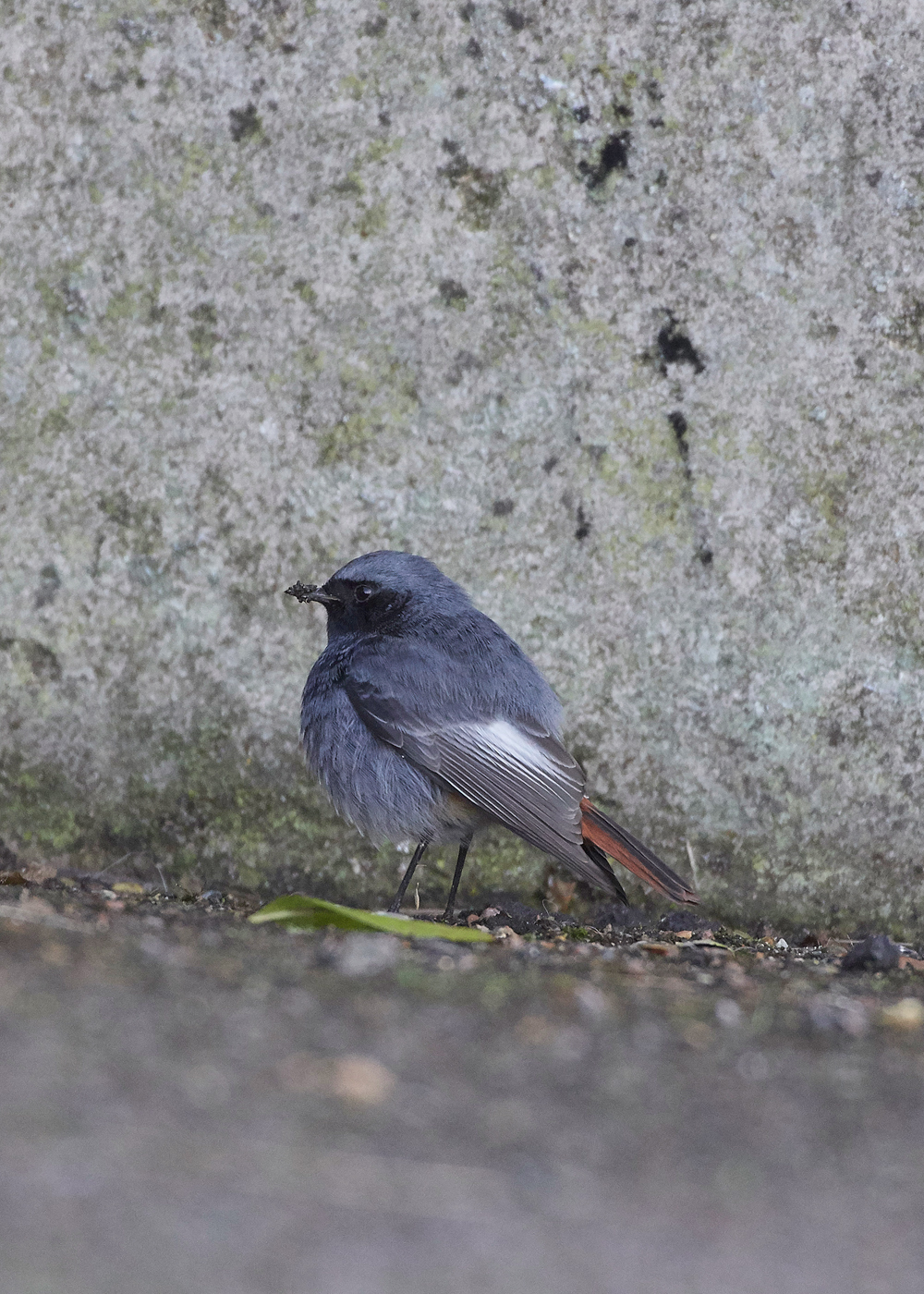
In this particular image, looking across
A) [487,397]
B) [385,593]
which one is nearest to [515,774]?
[385,593]

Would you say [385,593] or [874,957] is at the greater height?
[385,593]

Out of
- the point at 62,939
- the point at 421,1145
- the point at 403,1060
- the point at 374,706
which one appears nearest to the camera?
the point at 421,1145

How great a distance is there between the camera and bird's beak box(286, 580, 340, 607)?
12.0 feet

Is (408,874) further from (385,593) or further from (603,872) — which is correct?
(385,593)

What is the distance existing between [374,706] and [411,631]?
0.87 ft

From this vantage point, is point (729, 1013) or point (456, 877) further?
point (456, 877)

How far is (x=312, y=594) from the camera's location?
3656 mm

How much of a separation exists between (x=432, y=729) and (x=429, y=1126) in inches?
74.9

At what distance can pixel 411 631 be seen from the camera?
12.0 feet

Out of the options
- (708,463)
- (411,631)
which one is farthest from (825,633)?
(411,631)

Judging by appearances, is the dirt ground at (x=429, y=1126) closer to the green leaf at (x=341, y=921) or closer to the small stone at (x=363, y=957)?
the small stone at (x=363, y=957)

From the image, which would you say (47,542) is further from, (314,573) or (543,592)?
(543,592)

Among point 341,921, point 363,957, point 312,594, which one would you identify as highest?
point 312,594

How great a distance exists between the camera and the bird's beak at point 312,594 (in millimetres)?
3650
